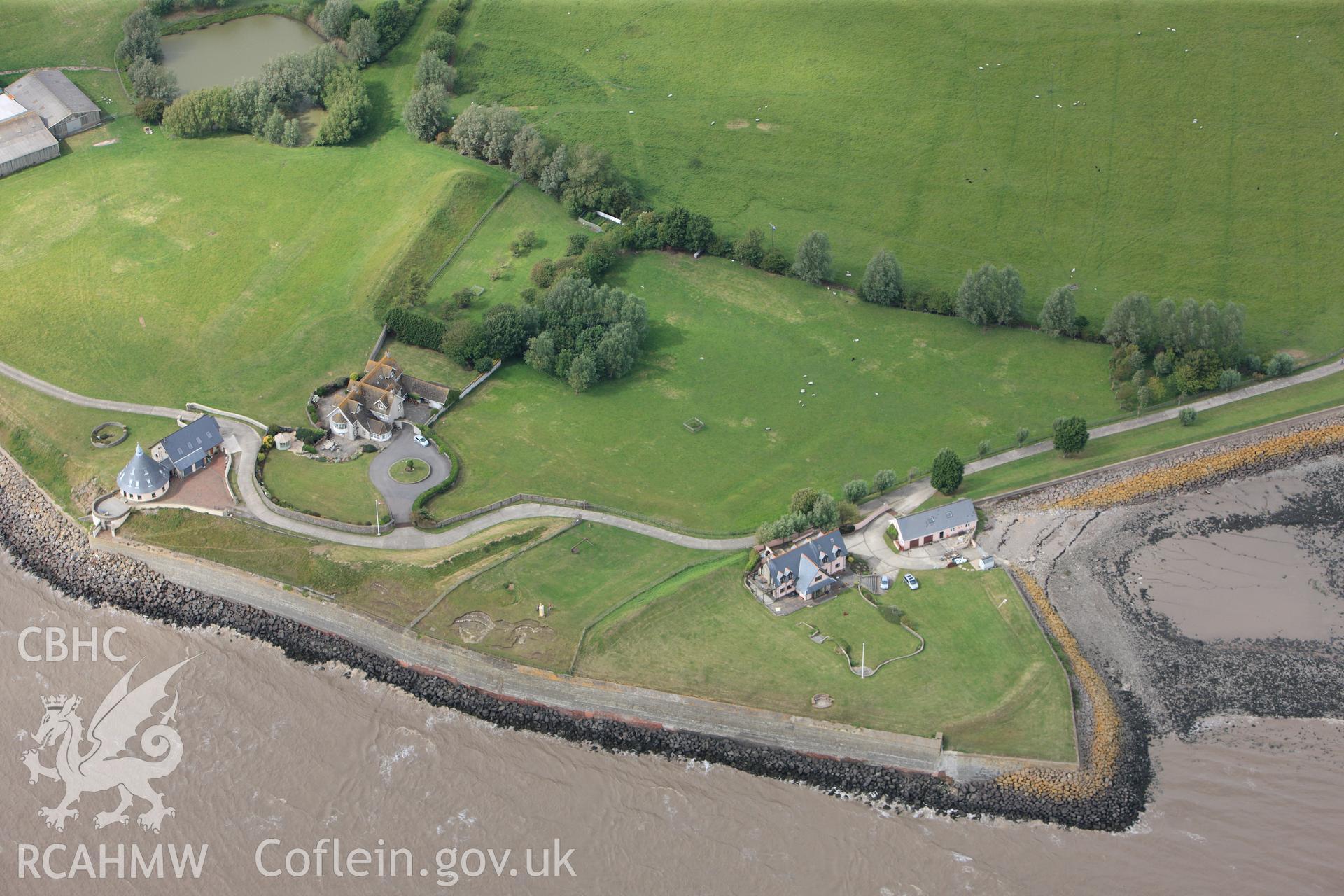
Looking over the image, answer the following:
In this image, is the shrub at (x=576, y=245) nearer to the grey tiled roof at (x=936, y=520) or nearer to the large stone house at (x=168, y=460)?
the large stone house at (x=168, y=460)

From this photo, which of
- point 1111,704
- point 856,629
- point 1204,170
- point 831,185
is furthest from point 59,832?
point 1204,170

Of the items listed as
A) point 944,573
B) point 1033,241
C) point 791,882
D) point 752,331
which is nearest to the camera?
point 791,882

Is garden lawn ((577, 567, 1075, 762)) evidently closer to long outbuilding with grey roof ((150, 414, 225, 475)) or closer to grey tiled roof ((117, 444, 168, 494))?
long outbuilding with grey roof ((150, 414, 225, 475))

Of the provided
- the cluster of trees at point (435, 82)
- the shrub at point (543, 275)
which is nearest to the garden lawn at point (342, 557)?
the shrub at point (543, 275)

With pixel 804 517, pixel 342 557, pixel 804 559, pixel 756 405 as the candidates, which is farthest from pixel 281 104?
pixel 804 559

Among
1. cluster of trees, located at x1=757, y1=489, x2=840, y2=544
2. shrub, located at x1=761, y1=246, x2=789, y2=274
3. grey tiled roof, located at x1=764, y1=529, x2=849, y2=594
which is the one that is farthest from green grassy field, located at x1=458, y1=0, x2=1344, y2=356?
grey tiled roof, located at x1=764, y1=529, x2=849, y2=594

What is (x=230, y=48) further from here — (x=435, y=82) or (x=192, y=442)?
(x=192, y=442)

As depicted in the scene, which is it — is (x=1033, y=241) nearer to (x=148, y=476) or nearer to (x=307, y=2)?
(x=148, y=476)
